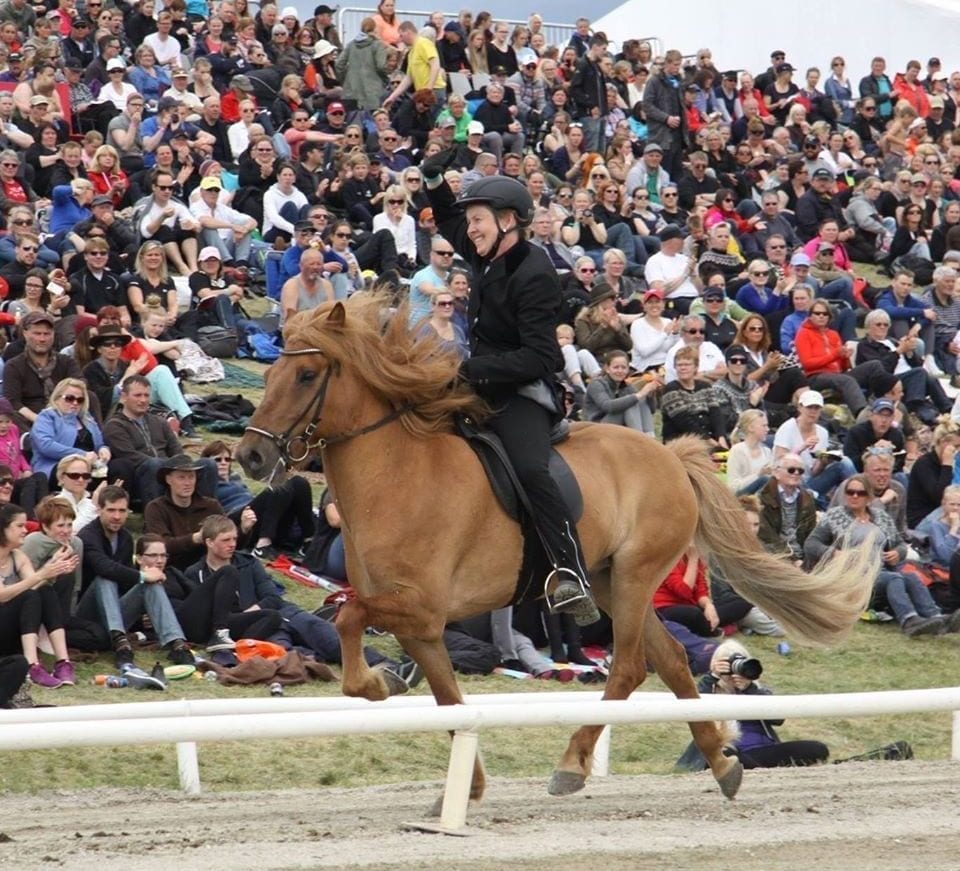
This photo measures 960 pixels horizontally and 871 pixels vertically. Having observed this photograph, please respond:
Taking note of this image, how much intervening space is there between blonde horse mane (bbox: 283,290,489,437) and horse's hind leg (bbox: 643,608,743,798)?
5.30ft

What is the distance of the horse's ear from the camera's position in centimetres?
817

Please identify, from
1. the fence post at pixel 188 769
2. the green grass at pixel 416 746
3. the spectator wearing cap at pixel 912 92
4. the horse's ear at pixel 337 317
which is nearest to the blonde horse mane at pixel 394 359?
the horse's ear at pixel 337 317

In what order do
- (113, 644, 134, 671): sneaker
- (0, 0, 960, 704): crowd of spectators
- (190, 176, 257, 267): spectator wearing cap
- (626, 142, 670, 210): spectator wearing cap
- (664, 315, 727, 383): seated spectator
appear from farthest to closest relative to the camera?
(626, 142, 670, 210): spectator wearing cap → (190, 176, 257, 267): spectator wearing cap → (664, 315, 727, 383): seated spectator → (0, 0, 960, 704): crowd of spectators → (113, 644, 134, 671): sneaker

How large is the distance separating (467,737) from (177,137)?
1376 cm

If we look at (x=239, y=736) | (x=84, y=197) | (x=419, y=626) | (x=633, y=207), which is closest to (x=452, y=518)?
(x=419, y=626)

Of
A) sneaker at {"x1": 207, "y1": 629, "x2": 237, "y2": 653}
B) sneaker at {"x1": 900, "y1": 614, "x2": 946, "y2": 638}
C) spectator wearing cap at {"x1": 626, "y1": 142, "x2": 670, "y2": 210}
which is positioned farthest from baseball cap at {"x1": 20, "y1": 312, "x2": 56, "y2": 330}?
spectator wearing cap at {"x1": 626, "y1": 142, "x2": 670, "y2": 210}

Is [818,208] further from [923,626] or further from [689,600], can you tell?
[689,600]

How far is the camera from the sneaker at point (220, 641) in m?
12.5

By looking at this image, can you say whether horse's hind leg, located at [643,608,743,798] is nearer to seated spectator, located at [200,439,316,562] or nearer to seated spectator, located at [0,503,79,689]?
seated spectator, located at [0,503,79,689]

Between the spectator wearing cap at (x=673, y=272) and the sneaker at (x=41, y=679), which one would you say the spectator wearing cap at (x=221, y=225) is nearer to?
the spectator wearing cap at (x=673, y=272)

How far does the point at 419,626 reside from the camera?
316 inches

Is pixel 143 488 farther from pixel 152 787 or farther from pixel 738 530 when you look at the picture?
pixel 738 530

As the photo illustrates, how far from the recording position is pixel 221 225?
63.4ft

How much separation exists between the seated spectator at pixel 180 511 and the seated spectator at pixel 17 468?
0.84m
